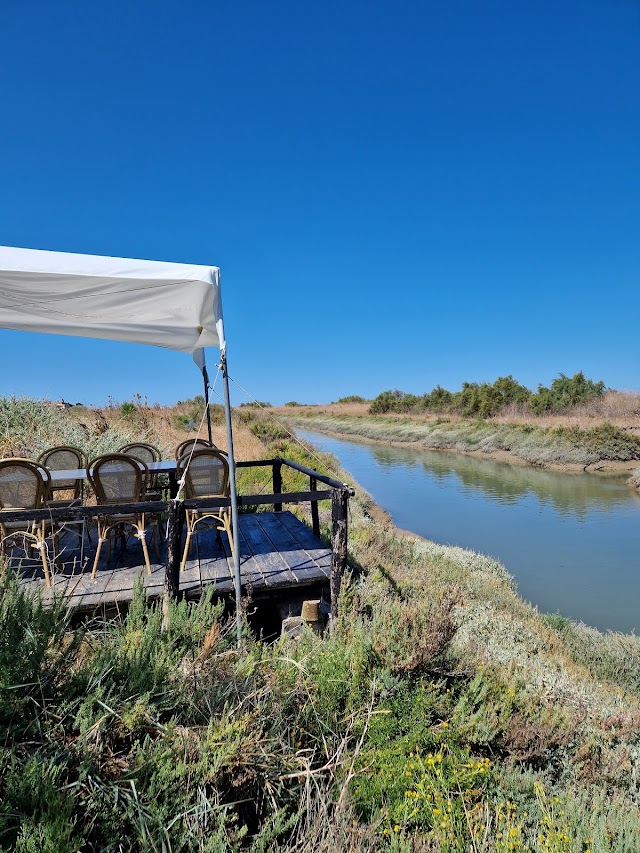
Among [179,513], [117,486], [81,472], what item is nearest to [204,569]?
[179,513]

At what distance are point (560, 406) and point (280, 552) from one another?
95.3 feet

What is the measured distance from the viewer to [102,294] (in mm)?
3490

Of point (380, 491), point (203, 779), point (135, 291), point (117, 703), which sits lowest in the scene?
point (380, 491)

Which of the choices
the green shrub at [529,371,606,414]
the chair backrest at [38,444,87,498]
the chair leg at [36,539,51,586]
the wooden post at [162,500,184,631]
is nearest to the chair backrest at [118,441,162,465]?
the chair backrest at [38,444,87,498]

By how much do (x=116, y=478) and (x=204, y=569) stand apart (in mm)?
1057

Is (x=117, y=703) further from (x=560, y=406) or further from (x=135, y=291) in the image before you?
(x=560, y=406)

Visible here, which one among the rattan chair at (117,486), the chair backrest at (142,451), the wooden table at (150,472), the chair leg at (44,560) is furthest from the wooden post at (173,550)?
the chair backrest at (142,451)

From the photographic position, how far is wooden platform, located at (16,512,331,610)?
351cm

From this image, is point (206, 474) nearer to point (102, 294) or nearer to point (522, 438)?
point (102, 294)

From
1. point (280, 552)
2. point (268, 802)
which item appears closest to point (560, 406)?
point (280, 552)

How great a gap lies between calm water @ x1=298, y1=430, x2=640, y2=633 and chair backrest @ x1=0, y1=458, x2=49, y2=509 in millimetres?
6837

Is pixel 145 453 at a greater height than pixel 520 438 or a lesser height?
greater

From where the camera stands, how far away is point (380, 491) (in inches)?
663

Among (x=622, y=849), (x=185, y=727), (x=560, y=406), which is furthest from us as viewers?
(x=560, y=406)
